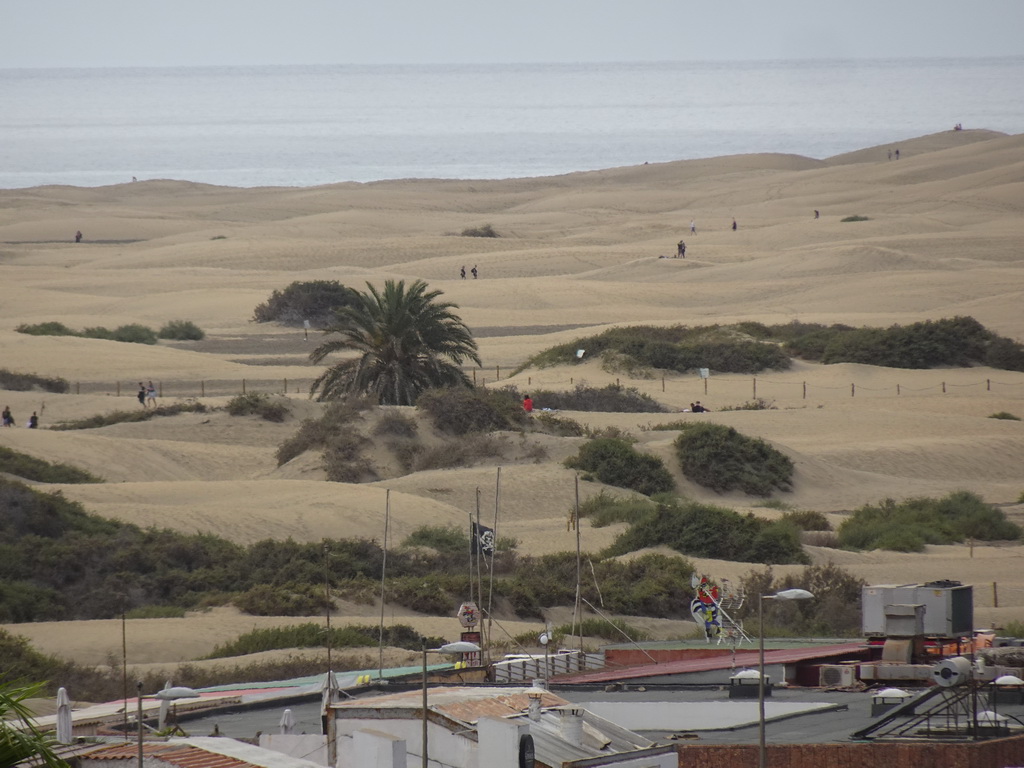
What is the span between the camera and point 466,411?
32.5 meters

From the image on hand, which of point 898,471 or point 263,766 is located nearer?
point 263,766

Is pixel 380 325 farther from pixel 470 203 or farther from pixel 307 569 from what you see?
pixel 470 203

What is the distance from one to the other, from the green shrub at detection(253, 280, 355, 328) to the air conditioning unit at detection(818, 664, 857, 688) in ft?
142

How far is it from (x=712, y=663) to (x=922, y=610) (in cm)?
189

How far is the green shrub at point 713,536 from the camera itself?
79.2ft

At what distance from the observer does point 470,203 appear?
332 ft

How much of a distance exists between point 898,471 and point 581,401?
8145 millimetres

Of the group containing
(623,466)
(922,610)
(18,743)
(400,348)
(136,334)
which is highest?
(136,334)

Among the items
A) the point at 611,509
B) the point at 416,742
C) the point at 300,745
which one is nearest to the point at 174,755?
the point at 416,742

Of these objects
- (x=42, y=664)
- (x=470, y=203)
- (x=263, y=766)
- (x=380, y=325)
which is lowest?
(x=42, y=664)

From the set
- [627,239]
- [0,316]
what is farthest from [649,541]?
[627,239]

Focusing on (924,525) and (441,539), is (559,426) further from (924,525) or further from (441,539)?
(441,539)

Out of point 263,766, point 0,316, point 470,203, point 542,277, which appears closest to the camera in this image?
point 263,766

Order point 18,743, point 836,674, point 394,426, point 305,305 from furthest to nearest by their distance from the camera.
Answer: point 305,305 < point 394,426 < point 836,674 < point 18,743
